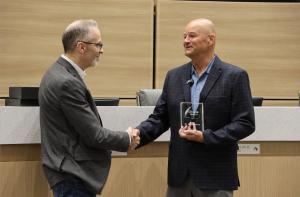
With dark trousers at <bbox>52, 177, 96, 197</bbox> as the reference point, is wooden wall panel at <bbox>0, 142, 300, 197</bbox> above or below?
below

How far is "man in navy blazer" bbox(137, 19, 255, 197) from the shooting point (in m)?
2.33

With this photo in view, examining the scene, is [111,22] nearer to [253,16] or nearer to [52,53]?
[52,53]

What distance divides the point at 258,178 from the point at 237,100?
655 mm

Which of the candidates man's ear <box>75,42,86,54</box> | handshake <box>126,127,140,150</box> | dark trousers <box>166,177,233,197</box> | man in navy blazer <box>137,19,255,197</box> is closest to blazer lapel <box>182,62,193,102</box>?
man in navy blazer <box>137,19,255,197</box>

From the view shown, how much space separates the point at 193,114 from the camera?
2355 millimetres

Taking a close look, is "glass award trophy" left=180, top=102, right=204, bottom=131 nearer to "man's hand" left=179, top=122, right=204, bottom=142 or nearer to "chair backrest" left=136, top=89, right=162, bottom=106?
"man's hand" left=179, top=122, right=204, bottom=142

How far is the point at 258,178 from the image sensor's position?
281cm

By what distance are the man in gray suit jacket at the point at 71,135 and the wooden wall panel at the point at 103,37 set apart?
2.47m

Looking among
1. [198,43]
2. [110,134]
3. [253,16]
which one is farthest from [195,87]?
[253,16]

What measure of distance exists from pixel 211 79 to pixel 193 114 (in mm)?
193

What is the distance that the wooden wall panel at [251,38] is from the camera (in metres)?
4.77

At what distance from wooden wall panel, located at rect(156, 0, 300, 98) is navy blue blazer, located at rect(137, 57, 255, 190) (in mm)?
2340

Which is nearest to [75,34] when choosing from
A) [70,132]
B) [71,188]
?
[70,132]

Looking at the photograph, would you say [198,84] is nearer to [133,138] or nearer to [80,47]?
[133,138]
